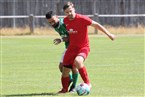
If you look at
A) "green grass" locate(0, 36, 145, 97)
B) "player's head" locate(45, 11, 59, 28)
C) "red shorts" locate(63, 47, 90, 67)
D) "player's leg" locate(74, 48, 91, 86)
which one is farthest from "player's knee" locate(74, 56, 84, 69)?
"player's head" locate(45, 11, 59, 28)

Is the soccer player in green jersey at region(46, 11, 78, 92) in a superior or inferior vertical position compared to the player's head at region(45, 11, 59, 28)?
inferior

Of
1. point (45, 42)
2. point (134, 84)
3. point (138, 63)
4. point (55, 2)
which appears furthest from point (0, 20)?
point (134, 84)

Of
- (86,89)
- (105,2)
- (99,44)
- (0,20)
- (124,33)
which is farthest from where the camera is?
(105,2)

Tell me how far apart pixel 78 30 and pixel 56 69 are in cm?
536

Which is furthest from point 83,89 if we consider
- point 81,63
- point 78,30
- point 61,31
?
point 61,31

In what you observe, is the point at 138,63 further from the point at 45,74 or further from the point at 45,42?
the point at 45,42

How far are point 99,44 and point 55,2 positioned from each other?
51.0 ft

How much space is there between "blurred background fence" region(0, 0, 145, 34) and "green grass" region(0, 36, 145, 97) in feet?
41.3

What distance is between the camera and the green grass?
42.3 feet

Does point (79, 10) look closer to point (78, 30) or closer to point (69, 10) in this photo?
point (78, 30)

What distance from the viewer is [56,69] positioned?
1752 cm

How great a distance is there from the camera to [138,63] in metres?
18.8

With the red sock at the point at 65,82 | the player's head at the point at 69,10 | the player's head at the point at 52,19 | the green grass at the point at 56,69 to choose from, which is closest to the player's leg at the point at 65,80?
the red sock at the point at 65,82

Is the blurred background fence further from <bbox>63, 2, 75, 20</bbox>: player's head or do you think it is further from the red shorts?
<bbox>63, 2, 75, 20</bbox>: player's head
